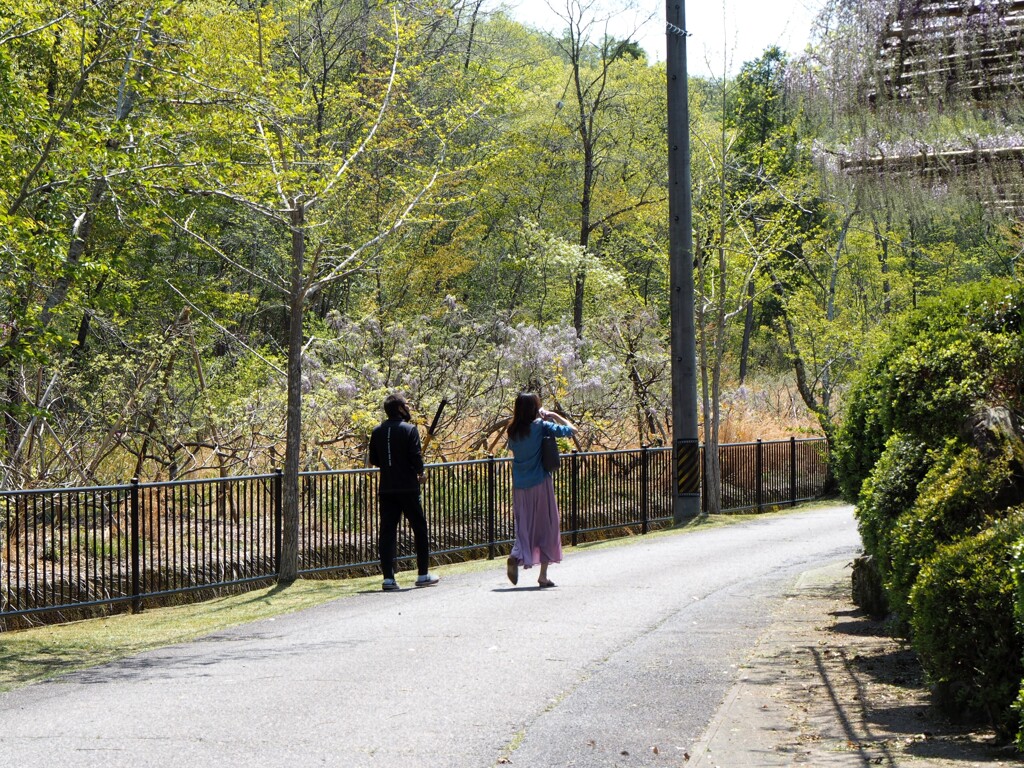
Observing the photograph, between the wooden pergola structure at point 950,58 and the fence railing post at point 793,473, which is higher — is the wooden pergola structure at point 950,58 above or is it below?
above

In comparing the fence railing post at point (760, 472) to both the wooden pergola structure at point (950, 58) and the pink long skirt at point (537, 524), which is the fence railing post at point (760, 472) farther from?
the wooden pergola structure at point (950, 58)

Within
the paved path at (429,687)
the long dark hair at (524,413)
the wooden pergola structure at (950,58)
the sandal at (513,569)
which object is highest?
the wooden pergola structure at (950,58)

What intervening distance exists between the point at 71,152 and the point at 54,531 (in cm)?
374

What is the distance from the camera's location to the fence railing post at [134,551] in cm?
1195

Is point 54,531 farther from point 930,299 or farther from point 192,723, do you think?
point 930,299

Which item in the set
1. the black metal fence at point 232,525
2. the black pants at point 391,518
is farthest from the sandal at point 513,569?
the black metal fence at point 232,525

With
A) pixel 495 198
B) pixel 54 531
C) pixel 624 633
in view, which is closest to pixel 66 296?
pixel 54 531

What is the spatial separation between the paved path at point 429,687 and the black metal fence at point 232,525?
205 cm

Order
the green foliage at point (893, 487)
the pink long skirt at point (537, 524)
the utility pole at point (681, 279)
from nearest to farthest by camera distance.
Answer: the green foliage at point (893, 487) → the pink long skirt at point (537, 524) → the utility pole at point (681, 279)

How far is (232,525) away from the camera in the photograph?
13.4 metres

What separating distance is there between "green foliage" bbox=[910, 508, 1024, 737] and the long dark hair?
6125 mm

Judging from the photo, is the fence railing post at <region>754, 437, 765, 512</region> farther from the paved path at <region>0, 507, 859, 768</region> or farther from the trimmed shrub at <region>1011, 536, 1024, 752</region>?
the trimmed shrub at <region>1011, 536, 1024, 752</region>

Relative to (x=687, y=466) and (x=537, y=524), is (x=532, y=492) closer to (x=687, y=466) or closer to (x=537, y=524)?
(x=537, y=524)

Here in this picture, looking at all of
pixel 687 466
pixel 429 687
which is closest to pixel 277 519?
pixel 429 687
